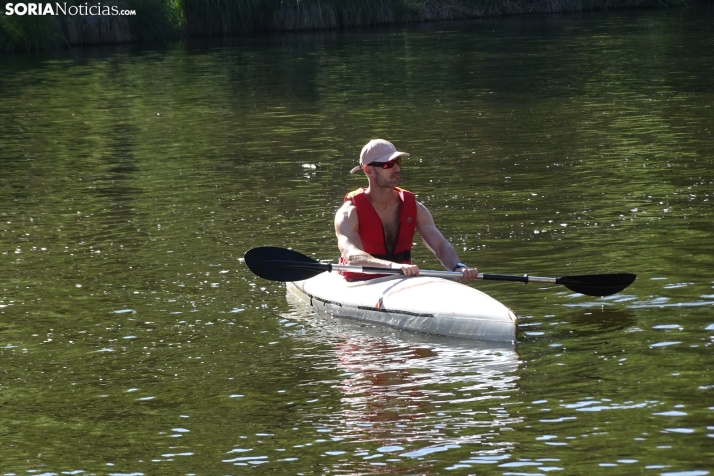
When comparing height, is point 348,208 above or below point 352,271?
above

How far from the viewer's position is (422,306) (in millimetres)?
8531

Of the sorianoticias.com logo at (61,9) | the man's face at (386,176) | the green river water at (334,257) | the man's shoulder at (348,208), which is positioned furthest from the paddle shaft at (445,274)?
the sorianoticias.com logo at (61,9)

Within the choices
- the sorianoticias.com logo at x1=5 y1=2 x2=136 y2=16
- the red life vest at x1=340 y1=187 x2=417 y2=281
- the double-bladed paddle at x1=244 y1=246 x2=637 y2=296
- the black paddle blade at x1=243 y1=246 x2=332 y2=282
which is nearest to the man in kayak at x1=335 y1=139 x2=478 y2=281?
the red life vest at x1=340 y1=187 x2=417 y2=281

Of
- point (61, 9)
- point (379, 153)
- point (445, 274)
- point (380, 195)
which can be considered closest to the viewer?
point (445, 274)

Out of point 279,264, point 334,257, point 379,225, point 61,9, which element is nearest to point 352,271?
point 379,225

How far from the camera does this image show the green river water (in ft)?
21.2

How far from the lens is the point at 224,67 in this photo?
29.2 meters

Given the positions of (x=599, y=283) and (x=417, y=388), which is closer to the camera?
(x=417, y=388)

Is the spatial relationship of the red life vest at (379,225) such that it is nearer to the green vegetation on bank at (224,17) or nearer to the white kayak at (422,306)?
the white kayak at (422,306)

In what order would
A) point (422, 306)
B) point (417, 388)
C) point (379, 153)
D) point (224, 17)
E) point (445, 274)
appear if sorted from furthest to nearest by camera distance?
1. point (224, 17)
2. point (379, 153)
3. point (445, 274)
4. point (422, 306)
5. point (417, 388)

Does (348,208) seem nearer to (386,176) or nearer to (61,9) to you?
(386,176)

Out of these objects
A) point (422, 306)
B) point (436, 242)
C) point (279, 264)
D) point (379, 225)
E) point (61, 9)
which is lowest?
point (422, 306)

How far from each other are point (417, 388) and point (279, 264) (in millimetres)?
2519

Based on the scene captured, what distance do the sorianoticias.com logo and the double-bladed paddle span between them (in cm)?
2746
